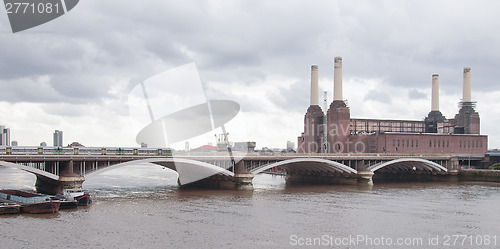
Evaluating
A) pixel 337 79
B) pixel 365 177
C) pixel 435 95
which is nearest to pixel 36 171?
pixel 365 177

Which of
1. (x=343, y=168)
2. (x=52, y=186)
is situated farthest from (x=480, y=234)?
(x=52, y=186)

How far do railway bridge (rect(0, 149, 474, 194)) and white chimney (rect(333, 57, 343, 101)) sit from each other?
22523 mm

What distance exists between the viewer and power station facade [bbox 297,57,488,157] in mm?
122625

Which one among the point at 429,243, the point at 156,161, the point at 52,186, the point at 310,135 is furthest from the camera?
the point at 310,135

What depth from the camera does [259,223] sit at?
45344 millimetres

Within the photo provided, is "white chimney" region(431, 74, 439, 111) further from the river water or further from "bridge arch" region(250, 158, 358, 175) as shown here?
the river water

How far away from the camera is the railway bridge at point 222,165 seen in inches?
2391

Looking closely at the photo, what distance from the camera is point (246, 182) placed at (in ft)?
249

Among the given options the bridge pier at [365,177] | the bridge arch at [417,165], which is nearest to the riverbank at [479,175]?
the bridge arch at [417,165]

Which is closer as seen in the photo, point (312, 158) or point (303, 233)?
point (303, 233)

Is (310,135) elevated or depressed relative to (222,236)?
elevated

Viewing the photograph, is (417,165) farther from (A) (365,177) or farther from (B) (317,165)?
(B) (317,165)

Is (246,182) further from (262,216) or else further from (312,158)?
(262,216)

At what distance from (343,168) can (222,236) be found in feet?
171
